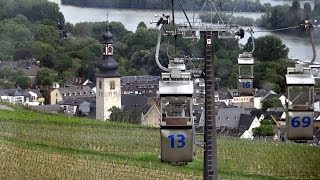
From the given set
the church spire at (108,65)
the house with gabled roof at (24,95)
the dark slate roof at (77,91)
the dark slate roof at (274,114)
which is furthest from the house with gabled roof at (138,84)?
the dark slate roof at (274,114)

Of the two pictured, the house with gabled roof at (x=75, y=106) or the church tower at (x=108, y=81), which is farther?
the church tower at (x=108, y=81)

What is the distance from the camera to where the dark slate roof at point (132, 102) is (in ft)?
49.3

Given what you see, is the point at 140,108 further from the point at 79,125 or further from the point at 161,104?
the point at 161,104

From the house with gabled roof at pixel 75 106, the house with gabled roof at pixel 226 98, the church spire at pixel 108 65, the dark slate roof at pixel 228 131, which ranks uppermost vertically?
the church spire at pixel 108 65

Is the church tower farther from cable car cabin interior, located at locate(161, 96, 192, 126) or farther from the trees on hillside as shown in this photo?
cable car cabin interior, located at locate(161, 96, 192, 126)

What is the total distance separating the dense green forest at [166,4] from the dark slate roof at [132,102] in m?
1.66

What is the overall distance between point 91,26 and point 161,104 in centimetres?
1942

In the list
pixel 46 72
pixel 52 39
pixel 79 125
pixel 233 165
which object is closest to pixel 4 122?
pixel 79 125

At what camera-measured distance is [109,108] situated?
53.2ft

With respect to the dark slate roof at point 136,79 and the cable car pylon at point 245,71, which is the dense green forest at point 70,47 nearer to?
the dark slate roof at point 136,79

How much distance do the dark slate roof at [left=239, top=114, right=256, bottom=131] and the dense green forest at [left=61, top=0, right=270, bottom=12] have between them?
1.81m

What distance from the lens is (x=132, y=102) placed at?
15977 mm

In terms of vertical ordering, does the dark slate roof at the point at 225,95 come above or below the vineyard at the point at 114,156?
above

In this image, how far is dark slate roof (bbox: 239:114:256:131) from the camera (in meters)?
12.9
